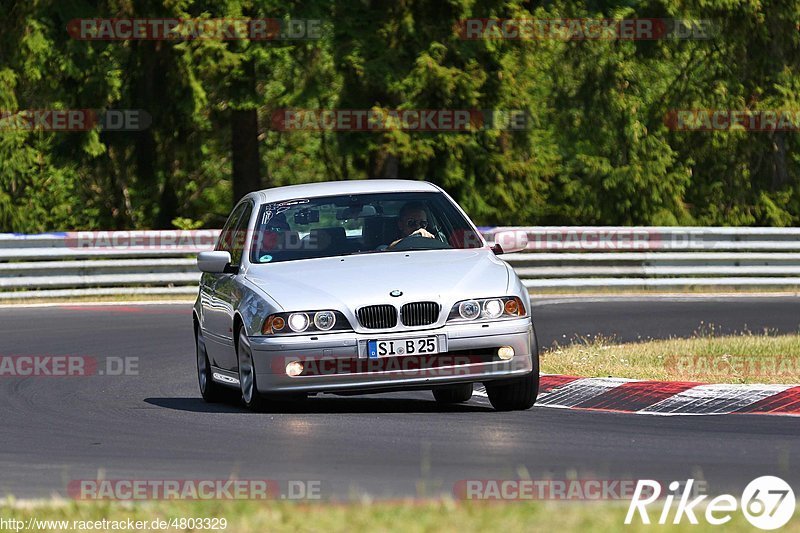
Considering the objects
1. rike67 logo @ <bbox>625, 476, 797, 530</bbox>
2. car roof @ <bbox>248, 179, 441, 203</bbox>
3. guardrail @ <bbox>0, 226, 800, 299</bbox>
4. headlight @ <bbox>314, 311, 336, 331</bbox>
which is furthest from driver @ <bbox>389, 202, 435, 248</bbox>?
guardrail @ <bbox>0, 226, 800, 299</bbox>

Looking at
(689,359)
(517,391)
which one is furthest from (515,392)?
(689,359)

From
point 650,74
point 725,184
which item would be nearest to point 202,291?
point 725,184

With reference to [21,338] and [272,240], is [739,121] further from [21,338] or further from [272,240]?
[272,240]

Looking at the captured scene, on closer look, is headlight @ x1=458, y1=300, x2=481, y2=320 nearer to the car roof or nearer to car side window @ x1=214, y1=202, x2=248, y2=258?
the car roof

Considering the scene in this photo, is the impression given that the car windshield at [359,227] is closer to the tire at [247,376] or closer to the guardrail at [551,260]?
the tire at [247,376]

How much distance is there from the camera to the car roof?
1238 cm

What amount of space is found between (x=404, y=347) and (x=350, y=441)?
3.85 ft

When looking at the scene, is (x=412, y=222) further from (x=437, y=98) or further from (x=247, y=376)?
(x=437, y=98)

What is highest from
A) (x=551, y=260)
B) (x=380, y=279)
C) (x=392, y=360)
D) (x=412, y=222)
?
(x=412, y=222)

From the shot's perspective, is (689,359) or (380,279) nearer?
(380,279)

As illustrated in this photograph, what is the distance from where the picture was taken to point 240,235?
41.5ft

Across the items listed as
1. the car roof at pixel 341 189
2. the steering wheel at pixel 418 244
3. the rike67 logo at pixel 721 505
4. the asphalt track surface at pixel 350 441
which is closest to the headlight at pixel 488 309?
the asphalt track surface at pixel 350 441

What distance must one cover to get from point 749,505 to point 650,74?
140 feet

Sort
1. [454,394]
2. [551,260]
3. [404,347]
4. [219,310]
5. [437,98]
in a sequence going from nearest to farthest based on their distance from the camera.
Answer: [404,347] < [219,310] < [454,394] < [551,260] < [437,98]
